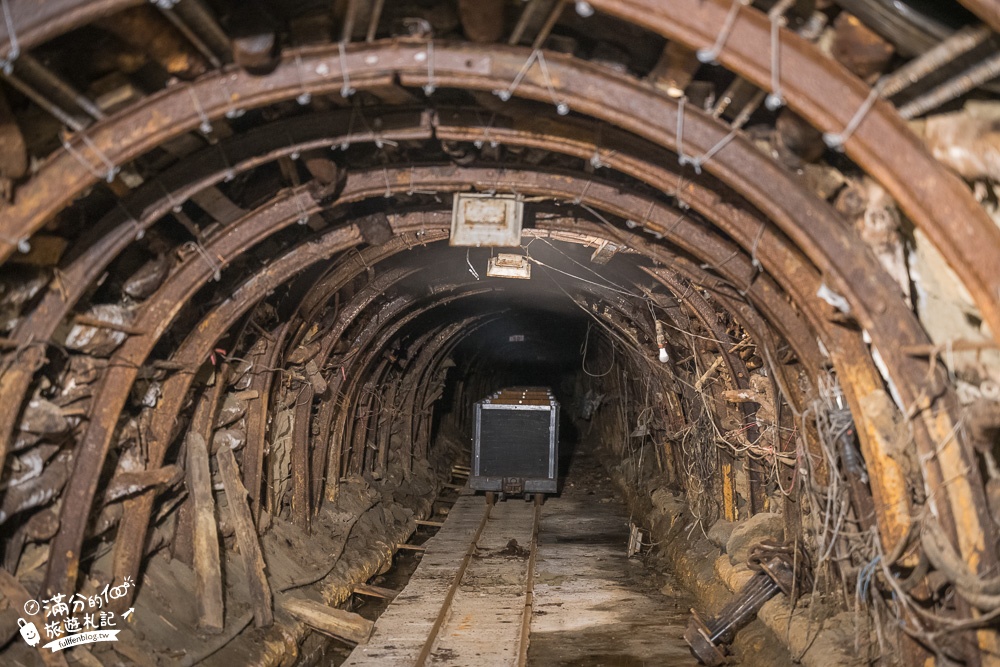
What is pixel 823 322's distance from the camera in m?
5.44

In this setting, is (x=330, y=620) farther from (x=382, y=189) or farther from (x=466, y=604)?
(x=382, y=189)

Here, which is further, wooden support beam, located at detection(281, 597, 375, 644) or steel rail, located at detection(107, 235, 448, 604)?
wooden support beam, located at detection(281, 597, 375, 644)

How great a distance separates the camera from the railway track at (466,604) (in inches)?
320

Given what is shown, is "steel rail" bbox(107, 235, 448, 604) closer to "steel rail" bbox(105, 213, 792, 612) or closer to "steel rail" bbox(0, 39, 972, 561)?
"steel rail" bbox(105, 213, 792, 612)

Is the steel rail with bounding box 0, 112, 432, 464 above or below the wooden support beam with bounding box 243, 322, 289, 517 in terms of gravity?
above

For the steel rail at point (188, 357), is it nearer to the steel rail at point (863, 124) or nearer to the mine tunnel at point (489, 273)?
the mine tunnel at point (489, 273)

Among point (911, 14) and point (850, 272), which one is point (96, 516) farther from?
point (911, 14)

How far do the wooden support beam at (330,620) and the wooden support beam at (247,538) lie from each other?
325 mm

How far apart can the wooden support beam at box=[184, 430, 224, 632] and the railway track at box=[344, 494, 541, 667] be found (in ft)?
Result: 4.61

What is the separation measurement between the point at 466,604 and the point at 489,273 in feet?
13.5

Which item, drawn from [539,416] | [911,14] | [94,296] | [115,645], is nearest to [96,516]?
[115,645]

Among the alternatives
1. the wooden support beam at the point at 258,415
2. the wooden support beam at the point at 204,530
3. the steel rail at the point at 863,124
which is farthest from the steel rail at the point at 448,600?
the steel rail at the point at 863,124

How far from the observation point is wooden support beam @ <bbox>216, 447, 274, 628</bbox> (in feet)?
26.9

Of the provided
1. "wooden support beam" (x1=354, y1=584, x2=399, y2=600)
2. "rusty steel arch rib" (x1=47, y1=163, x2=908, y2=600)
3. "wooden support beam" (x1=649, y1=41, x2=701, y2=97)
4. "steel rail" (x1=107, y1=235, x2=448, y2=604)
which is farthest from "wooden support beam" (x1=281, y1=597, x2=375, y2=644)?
"wooden support beam" (x1=649, y1=41, x2=701, y2=97)
